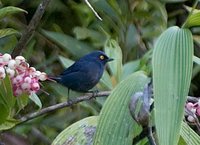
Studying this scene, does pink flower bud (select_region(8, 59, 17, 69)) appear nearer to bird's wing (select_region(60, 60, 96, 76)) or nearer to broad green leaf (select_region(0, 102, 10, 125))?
broad green leaf (select_region(0, 102, 10, 125))

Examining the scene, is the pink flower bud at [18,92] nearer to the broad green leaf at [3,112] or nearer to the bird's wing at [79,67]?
the broad green leaf at [3,112]

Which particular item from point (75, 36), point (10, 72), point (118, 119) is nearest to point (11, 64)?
point (10, 72)

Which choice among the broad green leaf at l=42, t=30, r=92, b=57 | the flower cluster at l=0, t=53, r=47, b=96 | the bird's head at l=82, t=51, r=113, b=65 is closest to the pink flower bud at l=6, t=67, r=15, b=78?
the flower cluster at l=0, t=53, r=47, b=96

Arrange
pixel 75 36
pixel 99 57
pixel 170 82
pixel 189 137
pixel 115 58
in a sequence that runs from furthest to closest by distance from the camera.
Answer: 1. pixel 75 36
2. pixel 99 57
3. pixel 115 58
4. pixel 189 137
5. pixel 170 82

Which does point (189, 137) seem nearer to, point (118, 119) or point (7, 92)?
point (118, 119)

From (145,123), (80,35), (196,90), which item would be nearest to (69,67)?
(80,35)

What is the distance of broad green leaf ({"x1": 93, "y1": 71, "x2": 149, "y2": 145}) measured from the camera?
1.25 metres

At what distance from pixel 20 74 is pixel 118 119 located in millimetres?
324

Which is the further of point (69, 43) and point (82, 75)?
point (69, 43)

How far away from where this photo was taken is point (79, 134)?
60.9 inches

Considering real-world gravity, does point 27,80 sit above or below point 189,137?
above

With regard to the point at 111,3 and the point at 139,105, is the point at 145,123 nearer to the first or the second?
the point at 139,105

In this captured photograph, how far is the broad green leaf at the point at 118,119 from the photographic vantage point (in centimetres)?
125

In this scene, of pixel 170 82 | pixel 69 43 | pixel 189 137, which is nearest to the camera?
pixel 170 82
